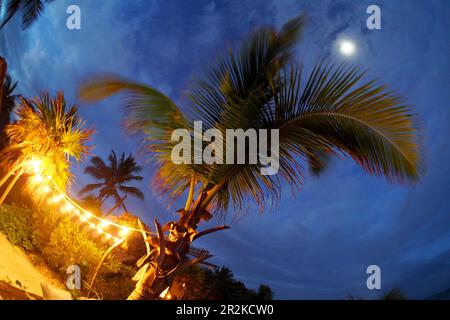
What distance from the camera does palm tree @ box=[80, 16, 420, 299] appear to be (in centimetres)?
312

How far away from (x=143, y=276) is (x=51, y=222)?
24.4 feet

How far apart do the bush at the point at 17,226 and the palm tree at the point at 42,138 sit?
3840 millimetres

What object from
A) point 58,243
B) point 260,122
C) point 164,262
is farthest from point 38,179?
point 58,243

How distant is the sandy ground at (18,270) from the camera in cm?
546

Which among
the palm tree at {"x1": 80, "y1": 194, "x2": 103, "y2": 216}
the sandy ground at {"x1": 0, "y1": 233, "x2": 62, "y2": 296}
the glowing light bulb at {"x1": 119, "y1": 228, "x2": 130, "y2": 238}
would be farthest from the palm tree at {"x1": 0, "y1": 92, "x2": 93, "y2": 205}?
the palm tree at {"x1": 80, "y1": 194, "x2": 103, "y2": 216}

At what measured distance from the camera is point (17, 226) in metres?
8.52

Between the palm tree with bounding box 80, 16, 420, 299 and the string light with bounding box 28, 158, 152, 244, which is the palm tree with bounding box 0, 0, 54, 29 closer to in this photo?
the string light with bounding box 28, 158, 152, 244

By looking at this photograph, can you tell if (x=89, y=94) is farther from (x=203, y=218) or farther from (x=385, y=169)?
(x=385, y=169)

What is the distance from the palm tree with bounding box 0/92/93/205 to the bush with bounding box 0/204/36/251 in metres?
3.84

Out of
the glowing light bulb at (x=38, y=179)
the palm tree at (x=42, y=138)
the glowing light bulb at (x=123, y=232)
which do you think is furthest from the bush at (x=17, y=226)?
the glowing light bulb at (x=123, y=232)

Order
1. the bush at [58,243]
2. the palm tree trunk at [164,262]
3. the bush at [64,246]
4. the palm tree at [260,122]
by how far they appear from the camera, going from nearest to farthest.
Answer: the palm tree at [260,122], the palm tree trunk at [164,262], the bush at [58,243], the bush at [64,246]

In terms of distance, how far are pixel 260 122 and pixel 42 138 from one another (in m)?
4.02

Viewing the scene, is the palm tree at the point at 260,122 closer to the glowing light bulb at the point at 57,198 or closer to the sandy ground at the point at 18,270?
the glowing light bulb at the point at 57,198

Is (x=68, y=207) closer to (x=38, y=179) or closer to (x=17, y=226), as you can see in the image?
(x=38, y=179)
